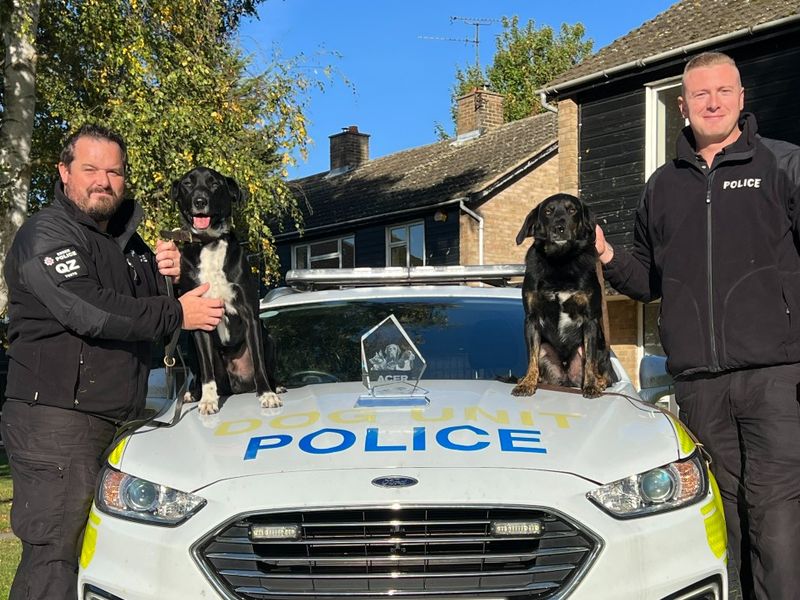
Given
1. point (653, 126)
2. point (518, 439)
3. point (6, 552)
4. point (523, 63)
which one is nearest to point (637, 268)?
point (518, 439)

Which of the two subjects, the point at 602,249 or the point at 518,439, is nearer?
the point at 518,439

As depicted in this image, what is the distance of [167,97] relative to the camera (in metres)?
10.7

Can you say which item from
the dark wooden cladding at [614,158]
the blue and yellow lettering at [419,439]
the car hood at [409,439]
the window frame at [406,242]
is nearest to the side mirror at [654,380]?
the car hood at [409,439]

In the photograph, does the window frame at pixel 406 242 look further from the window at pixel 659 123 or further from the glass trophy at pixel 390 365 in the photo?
the glass trophy at pixel 390 365

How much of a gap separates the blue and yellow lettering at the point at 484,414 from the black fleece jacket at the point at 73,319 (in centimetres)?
116

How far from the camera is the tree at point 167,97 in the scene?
1055cm

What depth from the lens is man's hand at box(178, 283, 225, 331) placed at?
368 centimetres

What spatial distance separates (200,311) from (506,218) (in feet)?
65.1

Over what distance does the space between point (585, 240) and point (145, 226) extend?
7.14 m

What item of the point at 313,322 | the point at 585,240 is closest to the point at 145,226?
the point at 313,322

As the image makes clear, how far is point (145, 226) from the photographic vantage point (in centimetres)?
1020

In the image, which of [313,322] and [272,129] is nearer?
[313,322]

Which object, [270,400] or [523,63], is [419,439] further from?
[523,63]

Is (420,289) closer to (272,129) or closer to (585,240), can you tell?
(585,240)
